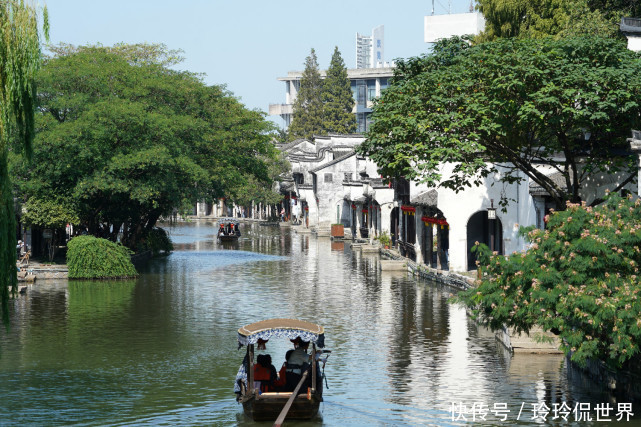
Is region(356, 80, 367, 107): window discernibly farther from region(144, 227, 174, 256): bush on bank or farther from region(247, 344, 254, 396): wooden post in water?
region(247, 344, 254, 396): wooden post in water

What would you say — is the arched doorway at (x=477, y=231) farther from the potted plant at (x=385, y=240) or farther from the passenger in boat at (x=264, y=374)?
the passenger in boat at (x=264, y=374)

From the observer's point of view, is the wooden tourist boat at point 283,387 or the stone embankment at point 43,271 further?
the stone embankment at point 43,271

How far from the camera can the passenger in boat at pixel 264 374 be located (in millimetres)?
20859

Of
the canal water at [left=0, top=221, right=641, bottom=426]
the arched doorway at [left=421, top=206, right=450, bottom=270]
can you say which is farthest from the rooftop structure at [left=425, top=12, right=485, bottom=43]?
the canal water at [left=0, top=221, right=641, bottom=426]

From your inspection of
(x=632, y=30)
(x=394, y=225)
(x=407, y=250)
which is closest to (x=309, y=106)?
(x=394, y=225)

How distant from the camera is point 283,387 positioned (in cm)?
2117

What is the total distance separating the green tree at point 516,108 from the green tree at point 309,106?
4262 inches

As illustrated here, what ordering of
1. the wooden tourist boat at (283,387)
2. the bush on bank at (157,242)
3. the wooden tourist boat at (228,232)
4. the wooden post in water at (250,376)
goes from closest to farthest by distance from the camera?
1. the wooden tourist boat at (283,387)
2. the wooden post in water at (250,376)
3. the bush on bank at (157,242)
4. the wooden tourist boat at (228,232)

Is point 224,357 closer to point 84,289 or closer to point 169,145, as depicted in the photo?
point 84,289

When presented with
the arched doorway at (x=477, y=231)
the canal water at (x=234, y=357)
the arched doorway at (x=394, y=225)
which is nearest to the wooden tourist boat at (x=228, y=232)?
the arched doorway at (x=394, y=225)

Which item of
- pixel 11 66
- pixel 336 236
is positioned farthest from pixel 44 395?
pixel 336 236

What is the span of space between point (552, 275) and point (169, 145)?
34788mm

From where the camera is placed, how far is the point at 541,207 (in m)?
38.2

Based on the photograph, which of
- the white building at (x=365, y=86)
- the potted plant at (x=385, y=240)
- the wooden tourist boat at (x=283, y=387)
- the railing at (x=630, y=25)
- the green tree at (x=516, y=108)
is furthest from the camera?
the white building at (x=365, y=86)
